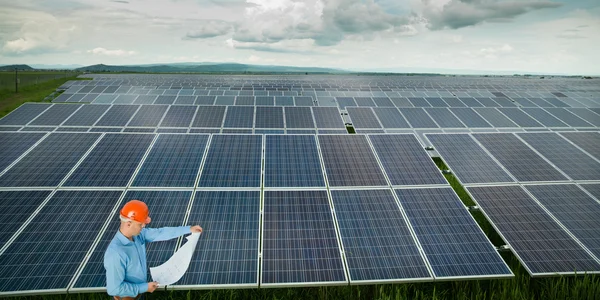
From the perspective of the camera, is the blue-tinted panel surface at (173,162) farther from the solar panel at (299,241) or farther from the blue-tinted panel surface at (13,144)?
the blue-tinted panel surface at (13,144)

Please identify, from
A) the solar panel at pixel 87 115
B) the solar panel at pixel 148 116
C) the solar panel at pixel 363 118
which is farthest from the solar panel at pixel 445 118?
the solar panel at pixel 87 115

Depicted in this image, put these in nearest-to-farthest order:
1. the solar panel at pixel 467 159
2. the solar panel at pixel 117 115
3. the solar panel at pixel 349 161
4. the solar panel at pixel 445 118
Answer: the solar panel at pixel 349 161, the solar panel at pixel 467 159, the solar panel at pixel 117 115, the solar panel at pixel 445 118

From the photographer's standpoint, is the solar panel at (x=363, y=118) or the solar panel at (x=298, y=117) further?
the solar panel at (x=363, y=118)

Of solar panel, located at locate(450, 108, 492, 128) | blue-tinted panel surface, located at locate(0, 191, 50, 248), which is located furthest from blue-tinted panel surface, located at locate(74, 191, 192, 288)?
solar panel, located at locate(450, 108, 492, 128)

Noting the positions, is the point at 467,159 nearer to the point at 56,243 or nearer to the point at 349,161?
the point at 349,161

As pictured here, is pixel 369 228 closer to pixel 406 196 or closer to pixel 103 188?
pixel 406 196

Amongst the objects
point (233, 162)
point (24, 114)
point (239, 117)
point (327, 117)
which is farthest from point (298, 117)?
point (24, 114)
